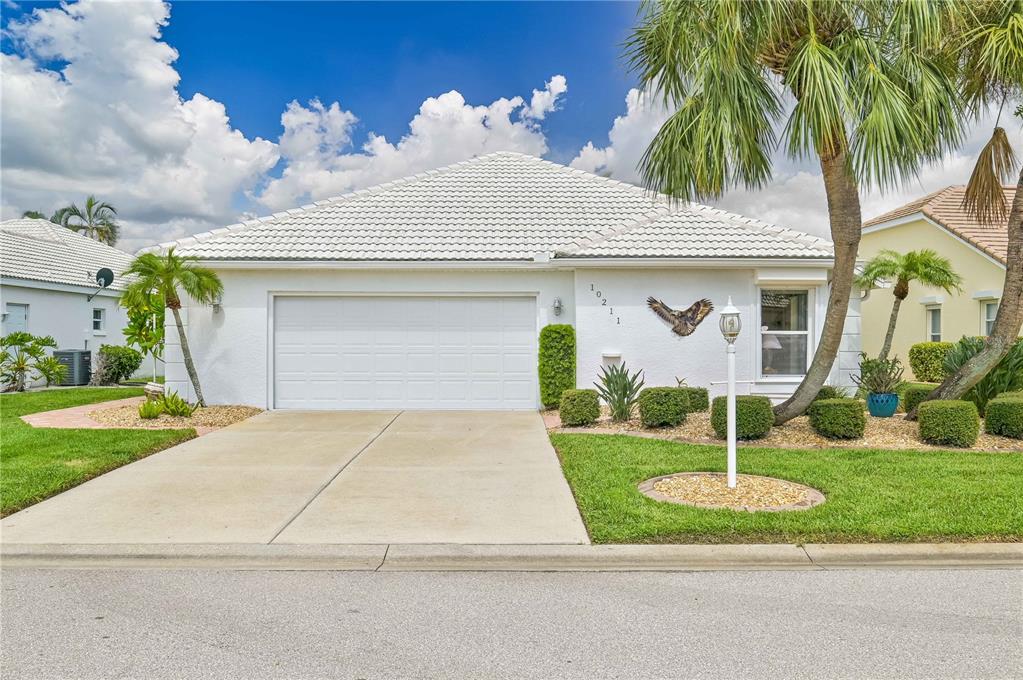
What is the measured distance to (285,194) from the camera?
49.8ft

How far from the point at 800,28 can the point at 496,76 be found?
8.73m

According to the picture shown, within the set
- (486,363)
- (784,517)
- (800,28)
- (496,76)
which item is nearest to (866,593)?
(784,517)

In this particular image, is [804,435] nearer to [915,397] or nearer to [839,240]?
[915,397]

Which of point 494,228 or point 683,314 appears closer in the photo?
point 683,314

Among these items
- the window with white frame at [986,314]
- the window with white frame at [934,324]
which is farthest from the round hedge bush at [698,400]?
the window with white frame at [934,324]

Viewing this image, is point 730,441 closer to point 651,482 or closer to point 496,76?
point 651,482

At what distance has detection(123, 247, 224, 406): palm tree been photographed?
10414mm

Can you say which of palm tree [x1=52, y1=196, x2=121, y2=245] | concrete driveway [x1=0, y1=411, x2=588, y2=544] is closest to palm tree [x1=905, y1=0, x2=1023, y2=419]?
concrete driveway [x1=0, y1=411, x2=588, y2=544]

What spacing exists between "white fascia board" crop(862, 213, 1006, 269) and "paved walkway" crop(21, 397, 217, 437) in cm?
1889

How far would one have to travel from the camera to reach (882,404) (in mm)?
10062

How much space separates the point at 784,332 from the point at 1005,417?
13.3 ft

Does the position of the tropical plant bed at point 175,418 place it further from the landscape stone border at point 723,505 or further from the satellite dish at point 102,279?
the satellite dish at point 102,279

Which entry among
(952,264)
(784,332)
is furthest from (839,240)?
(952,264)

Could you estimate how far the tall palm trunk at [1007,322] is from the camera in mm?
8492
